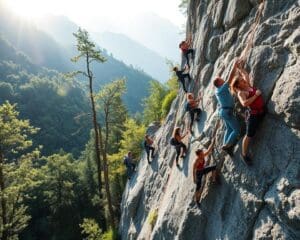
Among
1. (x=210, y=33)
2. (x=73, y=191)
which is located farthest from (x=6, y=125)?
(x=73, y=191)

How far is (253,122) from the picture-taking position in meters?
10.2

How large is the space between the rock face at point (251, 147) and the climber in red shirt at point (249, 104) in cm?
24

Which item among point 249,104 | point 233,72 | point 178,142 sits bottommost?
point 249,104

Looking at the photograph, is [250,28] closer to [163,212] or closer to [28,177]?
[163,212]

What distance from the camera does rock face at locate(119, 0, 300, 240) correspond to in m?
9.20

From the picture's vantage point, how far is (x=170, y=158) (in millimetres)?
20422

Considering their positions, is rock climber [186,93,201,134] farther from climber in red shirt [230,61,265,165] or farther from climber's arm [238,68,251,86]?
climber in red shirt [230,61,265,165]

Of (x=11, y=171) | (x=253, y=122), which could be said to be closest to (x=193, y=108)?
(x=253, y=122)

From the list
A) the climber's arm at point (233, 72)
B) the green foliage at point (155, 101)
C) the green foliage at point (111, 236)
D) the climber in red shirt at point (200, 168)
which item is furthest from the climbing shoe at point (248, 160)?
the green foliage at point (155, 101)

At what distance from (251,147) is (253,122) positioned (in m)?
0.91

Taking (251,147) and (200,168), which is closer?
(251,147)

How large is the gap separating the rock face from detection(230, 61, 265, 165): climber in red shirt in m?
0.24

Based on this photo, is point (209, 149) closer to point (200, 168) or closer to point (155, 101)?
point (200, 168)

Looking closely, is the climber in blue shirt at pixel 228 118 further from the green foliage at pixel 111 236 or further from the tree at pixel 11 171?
the green foliage at pixel 111 236
